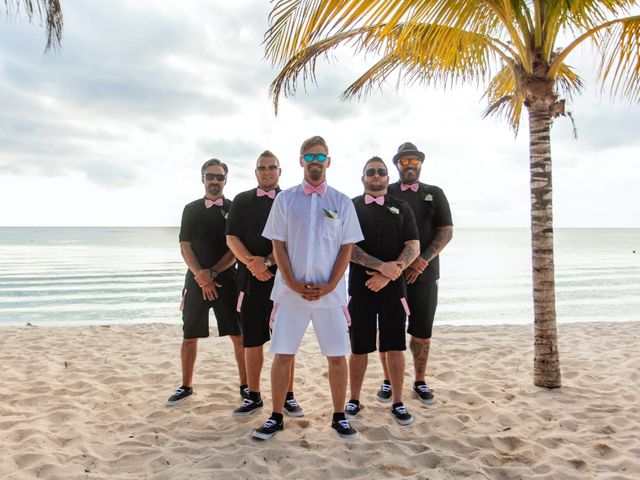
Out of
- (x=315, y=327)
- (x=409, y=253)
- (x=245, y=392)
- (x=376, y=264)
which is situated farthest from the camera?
(x=245, y=392)

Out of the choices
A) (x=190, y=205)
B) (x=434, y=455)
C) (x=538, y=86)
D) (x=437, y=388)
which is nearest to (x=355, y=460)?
(x=434, y=455)

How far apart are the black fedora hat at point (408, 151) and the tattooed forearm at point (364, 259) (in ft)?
3.77

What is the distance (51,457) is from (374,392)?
9.39 feet

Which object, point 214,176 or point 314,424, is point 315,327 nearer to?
point 314,424

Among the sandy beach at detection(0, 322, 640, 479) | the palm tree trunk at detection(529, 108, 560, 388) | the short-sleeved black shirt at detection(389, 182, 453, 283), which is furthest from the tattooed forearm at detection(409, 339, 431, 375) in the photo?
the palm tree trunk at detection(529, 108, 560, 388)

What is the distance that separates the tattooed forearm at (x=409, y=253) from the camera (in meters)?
3.83

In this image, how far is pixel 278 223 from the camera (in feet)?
11.6

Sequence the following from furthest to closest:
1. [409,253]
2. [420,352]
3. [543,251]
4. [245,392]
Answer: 1. [543,251]
2. [420,352]
3. [245,392]
4. [409,253]

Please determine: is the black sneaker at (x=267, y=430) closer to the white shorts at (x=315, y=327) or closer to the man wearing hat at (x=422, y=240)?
the white shorts at (x=315, y=327)

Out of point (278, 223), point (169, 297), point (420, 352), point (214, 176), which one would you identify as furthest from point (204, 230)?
point (169, 297)

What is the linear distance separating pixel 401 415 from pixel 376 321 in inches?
31.6

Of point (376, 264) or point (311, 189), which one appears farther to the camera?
point (376, 264)

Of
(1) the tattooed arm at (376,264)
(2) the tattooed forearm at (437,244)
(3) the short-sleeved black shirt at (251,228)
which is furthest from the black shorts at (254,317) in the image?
(2) the tattooed forearm at (437,244)

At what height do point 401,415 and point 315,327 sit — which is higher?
point 315,327
